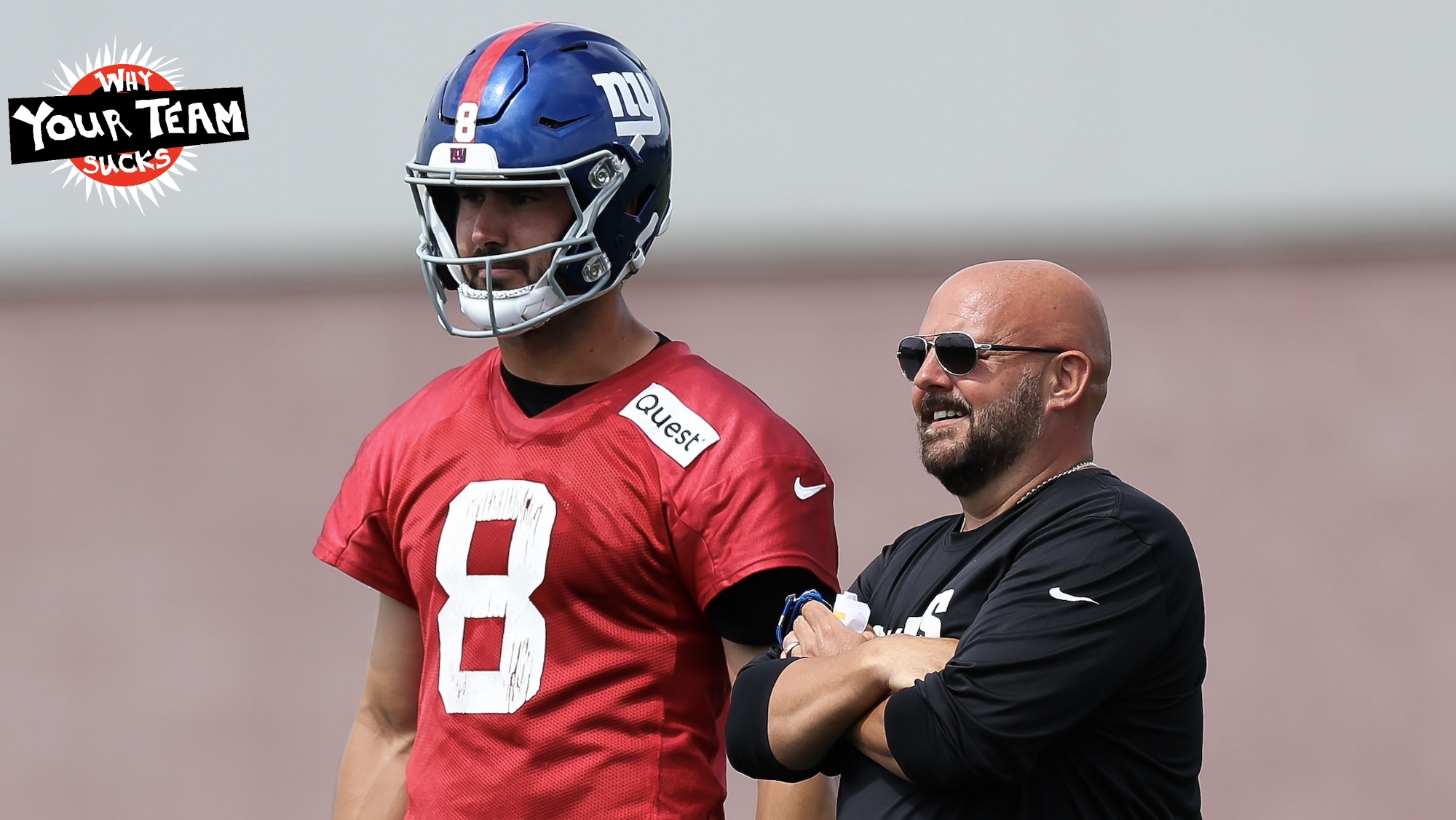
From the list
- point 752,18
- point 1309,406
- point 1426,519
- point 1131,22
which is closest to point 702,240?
point 752,18

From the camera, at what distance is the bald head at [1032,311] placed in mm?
2445

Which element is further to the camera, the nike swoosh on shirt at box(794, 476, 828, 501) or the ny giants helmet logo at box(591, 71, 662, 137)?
the ny giants helmet logo at box(591, 71, 662, 137)

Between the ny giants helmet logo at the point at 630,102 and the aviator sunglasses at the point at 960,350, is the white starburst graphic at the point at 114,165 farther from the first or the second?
the aviator sunglasses at the point at 960,350

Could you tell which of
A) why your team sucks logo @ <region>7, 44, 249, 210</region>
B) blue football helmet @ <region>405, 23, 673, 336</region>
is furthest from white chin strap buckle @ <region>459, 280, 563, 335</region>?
why your team sucks logo @ <region>7, 44, 249, 210</region>

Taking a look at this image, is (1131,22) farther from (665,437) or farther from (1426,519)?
(665,437)

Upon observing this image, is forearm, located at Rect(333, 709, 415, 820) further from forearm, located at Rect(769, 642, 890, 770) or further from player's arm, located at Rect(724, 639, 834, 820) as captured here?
forearm, located at Rect(769, 642, 890, 770)

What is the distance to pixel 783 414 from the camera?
561cm

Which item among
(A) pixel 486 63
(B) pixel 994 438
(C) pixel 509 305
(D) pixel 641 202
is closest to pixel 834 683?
(B) pixel 994 438

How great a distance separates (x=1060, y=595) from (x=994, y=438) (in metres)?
0.33

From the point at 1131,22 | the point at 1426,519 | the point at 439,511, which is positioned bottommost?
the point at 1426,519

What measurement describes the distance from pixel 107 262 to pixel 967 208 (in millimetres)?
3023

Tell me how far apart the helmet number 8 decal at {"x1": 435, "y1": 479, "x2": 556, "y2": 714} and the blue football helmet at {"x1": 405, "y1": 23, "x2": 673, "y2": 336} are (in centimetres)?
28

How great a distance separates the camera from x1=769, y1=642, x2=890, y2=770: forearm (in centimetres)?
225

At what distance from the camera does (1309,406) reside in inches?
213
